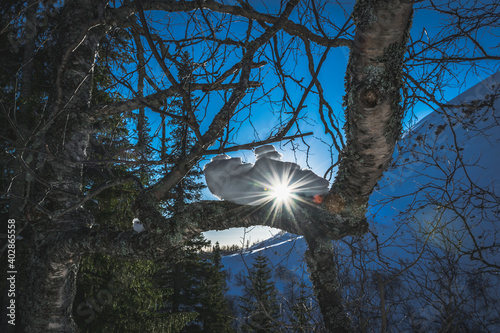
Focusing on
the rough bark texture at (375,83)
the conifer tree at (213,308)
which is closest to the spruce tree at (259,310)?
the rough bark texture at (375,83)

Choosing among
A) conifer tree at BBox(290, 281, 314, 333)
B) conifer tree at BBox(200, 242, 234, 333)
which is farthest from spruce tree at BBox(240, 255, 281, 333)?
conifer tree at BBox(200, 242, 234, 333)

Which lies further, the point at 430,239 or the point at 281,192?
the point at 430,239

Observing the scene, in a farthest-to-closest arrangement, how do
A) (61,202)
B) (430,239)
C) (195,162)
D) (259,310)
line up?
(430,239)
(61,202)
(259,310)
(195,162)

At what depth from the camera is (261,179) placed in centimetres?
148

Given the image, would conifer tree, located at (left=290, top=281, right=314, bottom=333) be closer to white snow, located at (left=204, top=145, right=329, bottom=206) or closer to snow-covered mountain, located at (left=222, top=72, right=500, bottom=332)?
snow-covered mountain, located at (left=222, top=72, right=500, bottom=332)

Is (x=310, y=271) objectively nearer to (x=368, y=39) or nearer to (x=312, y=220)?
(x=312, y=220)

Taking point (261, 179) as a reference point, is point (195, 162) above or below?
above

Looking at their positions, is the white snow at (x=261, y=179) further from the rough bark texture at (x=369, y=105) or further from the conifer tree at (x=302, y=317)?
the conifer tree at (x=302, y=317)

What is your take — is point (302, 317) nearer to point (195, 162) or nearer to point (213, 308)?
point (195, 162)

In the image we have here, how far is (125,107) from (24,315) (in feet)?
6.53

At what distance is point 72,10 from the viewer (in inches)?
105

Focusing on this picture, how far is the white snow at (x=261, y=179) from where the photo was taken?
57.5 inches

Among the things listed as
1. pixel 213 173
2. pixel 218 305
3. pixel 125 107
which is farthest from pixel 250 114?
pixel 218 305

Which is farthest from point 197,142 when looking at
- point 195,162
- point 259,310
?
point 259,310
